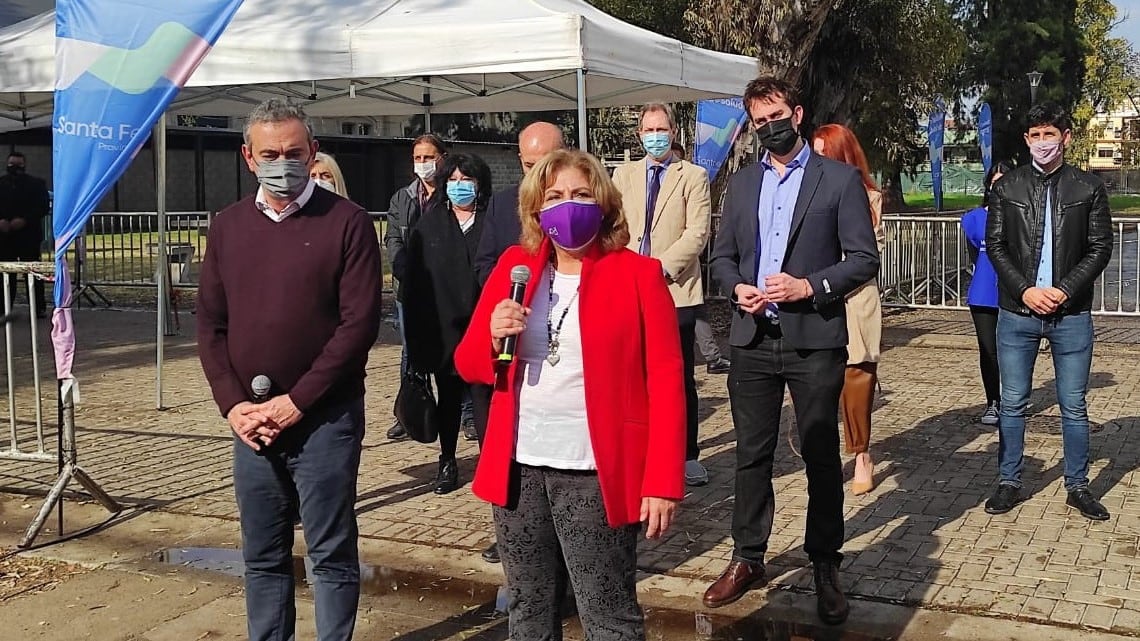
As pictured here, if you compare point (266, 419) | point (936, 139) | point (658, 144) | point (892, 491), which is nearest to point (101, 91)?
point (658, 144)

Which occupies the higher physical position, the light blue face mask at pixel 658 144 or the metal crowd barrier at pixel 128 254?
the light blue face mask at pixel 658 144

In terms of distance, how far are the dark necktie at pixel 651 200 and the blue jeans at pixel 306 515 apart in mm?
2705

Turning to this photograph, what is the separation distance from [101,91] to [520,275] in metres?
3.78

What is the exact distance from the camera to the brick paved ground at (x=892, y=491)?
5113 mm

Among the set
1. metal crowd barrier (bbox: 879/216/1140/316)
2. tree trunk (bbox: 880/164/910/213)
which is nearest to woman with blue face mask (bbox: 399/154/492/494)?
metal crowd barrier (bbox: 879/216/1140/316)

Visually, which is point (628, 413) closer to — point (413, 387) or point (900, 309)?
point (413, 387)

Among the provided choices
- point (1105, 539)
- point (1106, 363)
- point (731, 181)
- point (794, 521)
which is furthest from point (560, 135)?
point (1106, 363)

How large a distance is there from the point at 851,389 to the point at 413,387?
2396 mm

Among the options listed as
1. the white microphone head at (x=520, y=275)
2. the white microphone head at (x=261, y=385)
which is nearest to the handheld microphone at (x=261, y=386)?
the white microphone head at (x=261, y=385)

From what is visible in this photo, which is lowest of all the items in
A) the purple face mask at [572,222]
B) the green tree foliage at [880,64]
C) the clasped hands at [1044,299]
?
the clasped hands at [1044,299]

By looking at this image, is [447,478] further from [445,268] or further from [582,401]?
[582,401]

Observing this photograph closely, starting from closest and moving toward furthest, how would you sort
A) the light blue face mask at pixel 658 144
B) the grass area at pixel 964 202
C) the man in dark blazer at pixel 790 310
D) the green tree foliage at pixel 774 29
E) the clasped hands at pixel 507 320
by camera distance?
the clasped hands at pixel 507 320
the man in dark blazer at pixel 790 310
the light blue face mask at pixel 658 144
the green tree foliage at pixel 774 29
the grass area at pixel 964 202

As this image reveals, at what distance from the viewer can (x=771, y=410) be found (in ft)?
15.5

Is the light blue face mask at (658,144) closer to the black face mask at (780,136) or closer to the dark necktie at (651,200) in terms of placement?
the dark necktie at (651,200)
